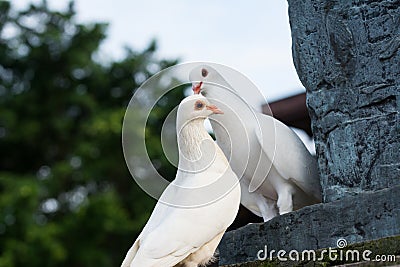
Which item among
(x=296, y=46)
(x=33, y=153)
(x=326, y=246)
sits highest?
(x=296, y=46)

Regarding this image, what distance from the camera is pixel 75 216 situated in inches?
399

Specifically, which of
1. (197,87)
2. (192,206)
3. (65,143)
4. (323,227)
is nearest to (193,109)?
(192,206)

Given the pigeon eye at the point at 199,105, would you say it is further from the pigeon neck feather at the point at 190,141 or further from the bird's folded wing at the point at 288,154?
the bird's folded wing at the point at 288,154

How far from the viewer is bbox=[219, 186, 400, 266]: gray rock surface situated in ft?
7.78

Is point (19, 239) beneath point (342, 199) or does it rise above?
beneath

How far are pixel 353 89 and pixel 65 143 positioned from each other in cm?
901

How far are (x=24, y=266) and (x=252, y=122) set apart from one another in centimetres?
733

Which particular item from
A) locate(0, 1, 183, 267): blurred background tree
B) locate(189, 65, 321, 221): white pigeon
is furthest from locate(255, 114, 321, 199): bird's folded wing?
locate(0, 1, 183, 267): blurred background tree

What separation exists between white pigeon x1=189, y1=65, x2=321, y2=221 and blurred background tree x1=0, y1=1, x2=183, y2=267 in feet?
21.6

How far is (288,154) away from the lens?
→ 2881 mm

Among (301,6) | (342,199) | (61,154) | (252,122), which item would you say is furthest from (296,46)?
(61,154)

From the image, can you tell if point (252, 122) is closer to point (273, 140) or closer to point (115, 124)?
point (273, 140)

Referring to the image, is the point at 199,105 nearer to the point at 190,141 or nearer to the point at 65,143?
the point at 190,141

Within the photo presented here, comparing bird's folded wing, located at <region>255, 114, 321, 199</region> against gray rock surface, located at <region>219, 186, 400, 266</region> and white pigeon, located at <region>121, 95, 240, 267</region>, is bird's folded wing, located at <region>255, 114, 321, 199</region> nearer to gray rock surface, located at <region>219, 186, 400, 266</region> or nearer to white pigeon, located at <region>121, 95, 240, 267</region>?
gray rock surface, located at <region>219, 186, 400, 266</region>
